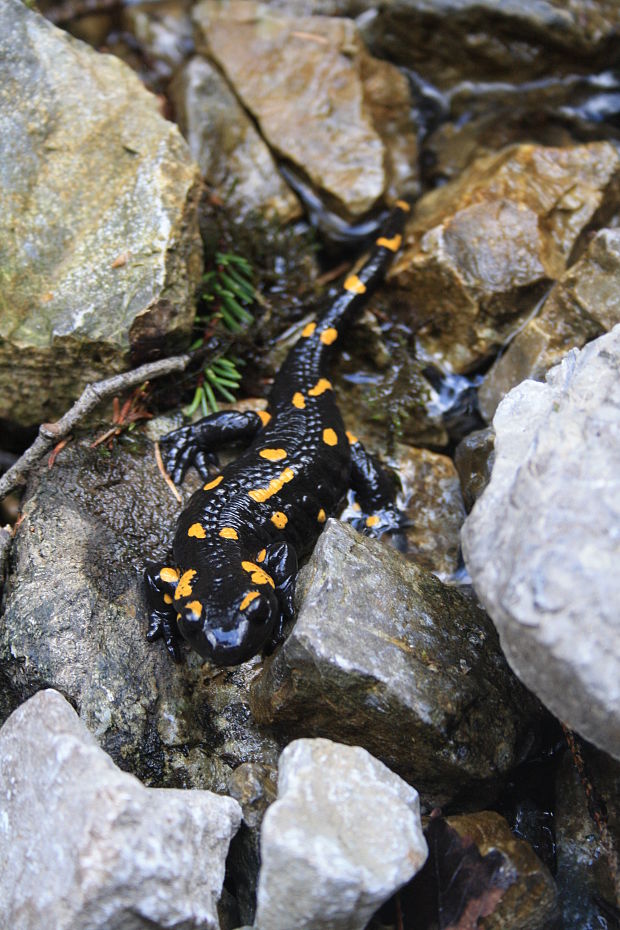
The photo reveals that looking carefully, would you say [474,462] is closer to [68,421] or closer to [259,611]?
[259,611]

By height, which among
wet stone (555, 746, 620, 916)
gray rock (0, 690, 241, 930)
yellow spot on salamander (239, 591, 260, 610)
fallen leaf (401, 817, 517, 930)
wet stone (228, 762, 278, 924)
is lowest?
wet stone (555, 746, 620, 916)

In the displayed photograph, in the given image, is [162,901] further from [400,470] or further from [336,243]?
[336,243]

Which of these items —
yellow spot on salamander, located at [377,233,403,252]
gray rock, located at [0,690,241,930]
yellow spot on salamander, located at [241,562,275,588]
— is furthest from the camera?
yellow spot on salamander, located at [377,233,403,252]

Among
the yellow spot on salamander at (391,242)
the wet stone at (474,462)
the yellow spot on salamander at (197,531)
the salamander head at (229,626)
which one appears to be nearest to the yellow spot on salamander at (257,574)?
the salamander head at (229,626)

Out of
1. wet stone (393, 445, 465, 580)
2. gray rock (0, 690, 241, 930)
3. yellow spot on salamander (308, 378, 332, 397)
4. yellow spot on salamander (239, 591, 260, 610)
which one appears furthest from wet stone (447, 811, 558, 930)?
yellow spot on salamander (308, 378, 332, 397)

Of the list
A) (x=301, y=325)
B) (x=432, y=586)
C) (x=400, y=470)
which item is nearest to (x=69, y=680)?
(x=432, y=586)

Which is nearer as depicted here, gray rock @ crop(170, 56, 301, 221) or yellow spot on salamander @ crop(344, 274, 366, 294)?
yellow spot on salamander @ crop(344, 274, 366, 294)

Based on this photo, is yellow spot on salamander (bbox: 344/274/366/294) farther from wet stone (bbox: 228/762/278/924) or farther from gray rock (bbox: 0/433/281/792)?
wet stone (bbox: 228/762/278/924)
